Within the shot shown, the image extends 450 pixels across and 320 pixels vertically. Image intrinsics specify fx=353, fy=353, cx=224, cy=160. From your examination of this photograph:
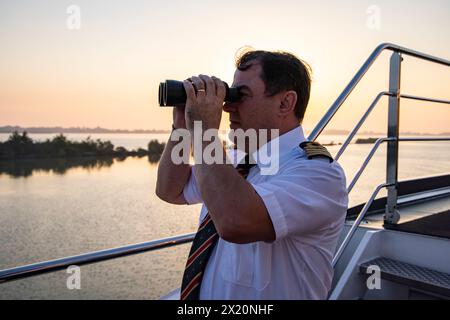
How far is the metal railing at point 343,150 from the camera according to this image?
0.85m

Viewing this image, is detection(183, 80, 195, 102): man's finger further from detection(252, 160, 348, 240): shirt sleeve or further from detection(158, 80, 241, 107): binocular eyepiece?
detection(252, 160, 348, 240): shirt sleeve

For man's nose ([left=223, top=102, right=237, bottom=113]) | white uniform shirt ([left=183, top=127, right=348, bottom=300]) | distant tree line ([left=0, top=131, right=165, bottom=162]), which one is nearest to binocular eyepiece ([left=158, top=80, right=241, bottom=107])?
man's nose ([left=223, top=102, right=237, bottom=113])

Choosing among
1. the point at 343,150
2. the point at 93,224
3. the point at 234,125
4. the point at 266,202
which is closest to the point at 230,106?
the point at 234,125

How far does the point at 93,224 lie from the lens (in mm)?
29281

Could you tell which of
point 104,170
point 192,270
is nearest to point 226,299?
point 192,270

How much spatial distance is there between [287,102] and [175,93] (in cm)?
27

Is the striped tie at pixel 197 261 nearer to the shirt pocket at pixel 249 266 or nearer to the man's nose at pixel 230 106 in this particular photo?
the shirt pocket at pixel 249 266

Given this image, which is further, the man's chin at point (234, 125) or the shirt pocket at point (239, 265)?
the man's chin at point (234, 125)

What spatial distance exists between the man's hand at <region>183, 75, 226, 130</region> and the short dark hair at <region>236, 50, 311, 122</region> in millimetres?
148

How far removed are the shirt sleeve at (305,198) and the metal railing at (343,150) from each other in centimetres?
32

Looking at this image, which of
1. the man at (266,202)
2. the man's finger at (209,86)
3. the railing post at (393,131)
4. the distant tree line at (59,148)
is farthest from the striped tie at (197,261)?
the distant tree line at (59,148)

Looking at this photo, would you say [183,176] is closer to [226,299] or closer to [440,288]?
[226,299]

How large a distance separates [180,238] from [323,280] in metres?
0.49
